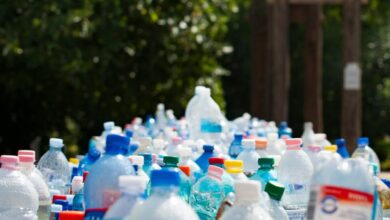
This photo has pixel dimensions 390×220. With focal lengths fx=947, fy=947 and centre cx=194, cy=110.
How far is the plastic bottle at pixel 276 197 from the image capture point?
3273 mm

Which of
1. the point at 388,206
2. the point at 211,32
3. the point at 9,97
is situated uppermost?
the point at 211,32

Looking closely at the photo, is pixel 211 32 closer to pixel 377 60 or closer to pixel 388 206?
pixel 377 60

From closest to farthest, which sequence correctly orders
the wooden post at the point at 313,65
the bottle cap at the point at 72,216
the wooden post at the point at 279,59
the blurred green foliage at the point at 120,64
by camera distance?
the bottle cap at the point at 72,216 → the blurred green foliage at the point at 120,64 → the wooden post at the point at 279,59 → the wooden post at the point at 313,65

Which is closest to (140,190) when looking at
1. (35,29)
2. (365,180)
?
(365,180)

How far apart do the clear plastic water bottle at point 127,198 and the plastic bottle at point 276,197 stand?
34.2 inches

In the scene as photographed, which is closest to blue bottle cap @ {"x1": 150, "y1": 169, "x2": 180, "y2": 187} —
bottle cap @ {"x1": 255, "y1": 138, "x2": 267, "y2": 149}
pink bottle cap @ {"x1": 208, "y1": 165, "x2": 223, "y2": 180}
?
pink bottle cap @ {"x1": 208, "y1": 165, "x2": 223, "y2": 180}

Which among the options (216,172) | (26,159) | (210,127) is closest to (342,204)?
(216,172)

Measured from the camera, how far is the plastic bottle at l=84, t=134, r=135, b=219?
2.74m

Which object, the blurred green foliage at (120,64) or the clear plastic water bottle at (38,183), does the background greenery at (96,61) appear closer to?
the blurred green foliage at (120,64)

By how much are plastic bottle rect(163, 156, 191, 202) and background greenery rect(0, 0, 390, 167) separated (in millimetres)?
6832

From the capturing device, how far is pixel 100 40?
36.8 feet

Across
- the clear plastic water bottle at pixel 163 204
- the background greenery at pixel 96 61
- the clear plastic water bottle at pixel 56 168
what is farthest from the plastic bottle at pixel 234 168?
the background greenery at pixel 96 61

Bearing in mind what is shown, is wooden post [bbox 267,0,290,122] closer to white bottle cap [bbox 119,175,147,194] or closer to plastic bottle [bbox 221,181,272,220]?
plastic bottle [bbox 221,181,272,220]

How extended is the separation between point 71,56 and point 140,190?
27.8 ft
